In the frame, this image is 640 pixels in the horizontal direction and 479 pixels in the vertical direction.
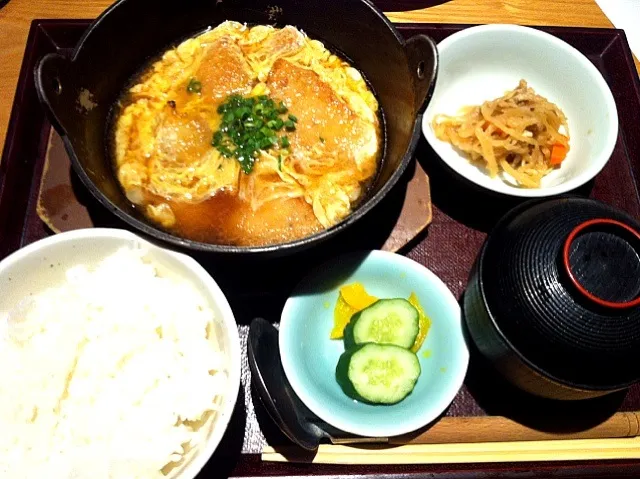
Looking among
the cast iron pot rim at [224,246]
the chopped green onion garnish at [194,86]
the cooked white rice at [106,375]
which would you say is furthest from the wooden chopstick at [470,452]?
the chopped green onion garnish at [194,86]

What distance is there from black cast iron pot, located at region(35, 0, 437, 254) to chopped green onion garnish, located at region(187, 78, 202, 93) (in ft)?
0.93

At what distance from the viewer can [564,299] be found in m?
1.79

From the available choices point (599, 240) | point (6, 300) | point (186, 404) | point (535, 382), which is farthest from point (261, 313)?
point (599, 240)

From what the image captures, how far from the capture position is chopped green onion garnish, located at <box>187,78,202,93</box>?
93.5 inches

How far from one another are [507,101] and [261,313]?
1.53 metres

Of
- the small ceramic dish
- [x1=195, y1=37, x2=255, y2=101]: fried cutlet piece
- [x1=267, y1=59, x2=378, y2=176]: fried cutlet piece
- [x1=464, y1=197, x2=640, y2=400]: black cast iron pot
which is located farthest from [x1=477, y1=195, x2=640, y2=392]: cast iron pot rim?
[x1=195, y1=37, x2=255, y2=101]: fried cutlet piece

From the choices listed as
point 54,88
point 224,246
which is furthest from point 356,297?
point 54,88

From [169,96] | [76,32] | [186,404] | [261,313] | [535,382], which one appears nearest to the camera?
[186,404]

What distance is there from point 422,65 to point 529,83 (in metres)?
1.01

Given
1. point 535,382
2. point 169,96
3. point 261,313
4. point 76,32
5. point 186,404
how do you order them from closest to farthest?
point 186,404
point 535,382
point 261,313
point 169,96
point 76,32

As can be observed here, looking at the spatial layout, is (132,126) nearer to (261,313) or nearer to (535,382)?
(261,313)

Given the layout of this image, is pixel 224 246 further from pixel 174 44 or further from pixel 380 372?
pixel 174 44

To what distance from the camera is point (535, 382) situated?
1.94 metres

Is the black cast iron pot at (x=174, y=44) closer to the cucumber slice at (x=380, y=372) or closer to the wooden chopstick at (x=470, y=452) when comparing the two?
the cucumber slice at (x=380, y=372)
